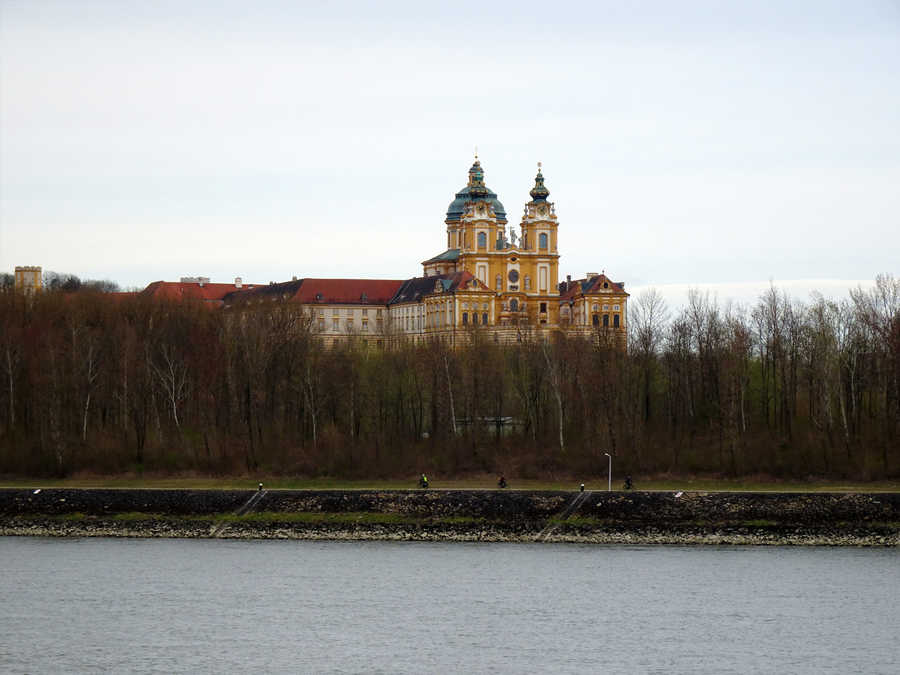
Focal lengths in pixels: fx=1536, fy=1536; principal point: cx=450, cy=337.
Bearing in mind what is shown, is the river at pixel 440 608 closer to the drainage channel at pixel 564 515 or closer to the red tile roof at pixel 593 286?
the drainage channel at pixel 564 515

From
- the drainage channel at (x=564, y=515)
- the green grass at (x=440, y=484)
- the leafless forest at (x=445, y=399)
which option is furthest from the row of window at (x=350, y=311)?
the drainage channel at (x=564, y=515)

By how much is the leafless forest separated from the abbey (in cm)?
4469

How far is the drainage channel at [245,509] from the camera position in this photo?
6506 centimetres

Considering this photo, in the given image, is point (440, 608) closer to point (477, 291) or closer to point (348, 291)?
point (477, 291)

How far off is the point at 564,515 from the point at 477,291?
267 feet

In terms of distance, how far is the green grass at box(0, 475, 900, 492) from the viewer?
222 feet

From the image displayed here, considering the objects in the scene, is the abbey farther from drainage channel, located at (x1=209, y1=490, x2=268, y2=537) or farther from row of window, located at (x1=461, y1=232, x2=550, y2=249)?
drainage channel, located at (x1=209, y1=490, x2=268, y2=537)

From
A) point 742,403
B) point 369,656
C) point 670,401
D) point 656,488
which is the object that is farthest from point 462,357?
point 369,656

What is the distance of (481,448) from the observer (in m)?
78.1

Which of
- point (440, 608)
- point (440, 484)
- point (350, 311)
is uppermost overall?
point (350, 311)

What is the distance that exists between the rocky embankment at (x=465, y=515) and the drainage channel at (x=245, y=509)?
72mm

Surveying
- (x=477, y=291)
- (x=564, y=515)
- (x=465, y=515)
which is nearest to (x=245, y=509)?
(x=465, y=515)

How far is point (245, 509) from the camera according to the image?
66750mm

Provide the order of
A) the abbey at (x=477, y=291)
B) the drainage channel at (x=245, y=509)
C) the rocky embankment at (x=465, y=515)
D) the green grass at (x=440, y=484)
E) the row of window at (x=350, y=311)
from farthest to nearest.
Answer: the row of window at (x=350, y=311)
the abbey at (x=477, y=291)
the green grass at (x=440, y=484)
the drainage channel at (x=245, y=509)
the rocky embankment at (x=465, y=515)
